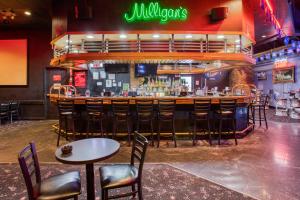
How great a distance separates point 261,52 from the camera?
1352 centimetres

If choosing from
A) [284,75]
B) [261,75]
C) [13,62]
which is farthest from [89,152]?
[261,75]

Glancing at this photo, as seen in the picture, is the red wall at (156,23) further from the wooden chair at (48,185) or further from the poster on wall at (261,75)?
the poster on wall at (261,75)

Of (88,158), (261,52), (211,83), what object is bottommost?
(88,158)

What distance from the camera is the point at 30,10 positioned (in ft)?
25.2

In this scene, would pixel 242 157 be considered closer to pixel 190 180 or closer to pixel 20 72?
pixel 190 180

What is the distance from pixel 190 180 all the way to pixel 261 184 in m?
1.07

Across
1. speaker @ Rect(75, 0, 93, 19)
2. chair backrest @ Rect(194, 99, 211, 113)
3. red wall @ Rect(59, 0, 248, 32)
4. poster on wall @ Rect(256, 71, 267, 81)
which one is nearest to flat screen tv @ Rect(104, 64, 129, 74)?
red wall @ Rect(59, 0, 248, 32)

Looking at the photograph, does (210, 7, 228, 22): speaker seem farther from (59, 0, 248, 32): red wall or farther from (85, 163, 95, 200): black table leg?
(85, 163, 95, 200): black table leg

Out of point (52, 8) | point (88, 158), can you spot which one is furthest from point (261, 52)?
point (88, 158)

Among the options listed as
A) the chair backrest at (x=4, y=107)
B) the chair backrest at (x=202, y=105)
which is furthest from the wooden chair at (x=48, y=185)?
the chair backrest at (x=4, y=107)

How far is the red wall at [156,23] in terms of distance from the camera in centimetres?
672

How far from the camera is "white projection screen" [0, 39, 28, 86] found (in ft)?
32.5

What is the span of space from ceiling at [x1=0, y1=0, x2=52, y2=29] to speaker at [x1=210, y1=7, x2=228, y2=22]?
5.17 meters

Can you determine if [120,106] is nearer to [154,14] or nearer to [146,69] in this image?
[154,14]
